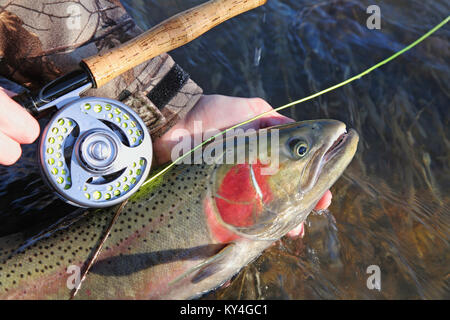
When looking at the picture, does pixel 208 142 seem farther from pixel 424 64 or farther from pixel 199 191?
pixel 424 64

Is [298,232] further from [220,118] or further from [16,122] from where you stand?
[16,122]

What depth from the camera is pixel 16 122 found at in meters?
2.20

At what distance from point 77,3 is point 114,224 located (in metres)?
1.45

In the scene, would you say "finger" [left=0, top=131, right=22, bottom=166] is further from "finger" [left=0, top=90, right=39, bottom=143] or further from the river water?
the river water

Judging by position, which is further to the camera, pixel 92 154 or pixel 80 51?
pixel 80 51

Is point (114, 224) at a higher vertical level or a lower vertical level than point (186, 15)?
lower

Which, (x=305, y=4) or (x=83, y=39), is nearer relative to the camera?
(x=83, y=39)

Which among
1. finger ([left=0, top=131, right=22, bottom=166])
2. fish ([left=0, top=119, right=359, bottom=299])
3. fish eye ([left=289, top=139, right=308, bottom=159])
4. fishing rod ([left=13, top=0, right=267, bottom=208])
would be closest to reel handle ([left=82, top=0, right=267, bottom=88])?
fishing rod ([left=13, top=0, right=267, bottom=208])

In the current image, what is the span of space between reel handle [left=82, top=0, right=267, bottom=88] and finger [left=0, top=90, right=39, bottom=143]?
413 millimetres

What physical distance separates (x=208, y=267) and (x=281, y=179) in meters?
0.72

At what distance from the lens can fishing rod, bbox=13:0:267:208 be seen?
2.33m

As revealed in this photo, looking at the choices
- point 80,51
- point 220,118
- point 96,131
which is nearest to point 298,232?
point 220,118

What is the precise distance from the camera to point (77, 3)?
2666 mm

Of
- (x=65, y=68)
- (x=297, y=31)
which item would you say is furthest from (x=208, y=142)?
(x=297, y=31)
